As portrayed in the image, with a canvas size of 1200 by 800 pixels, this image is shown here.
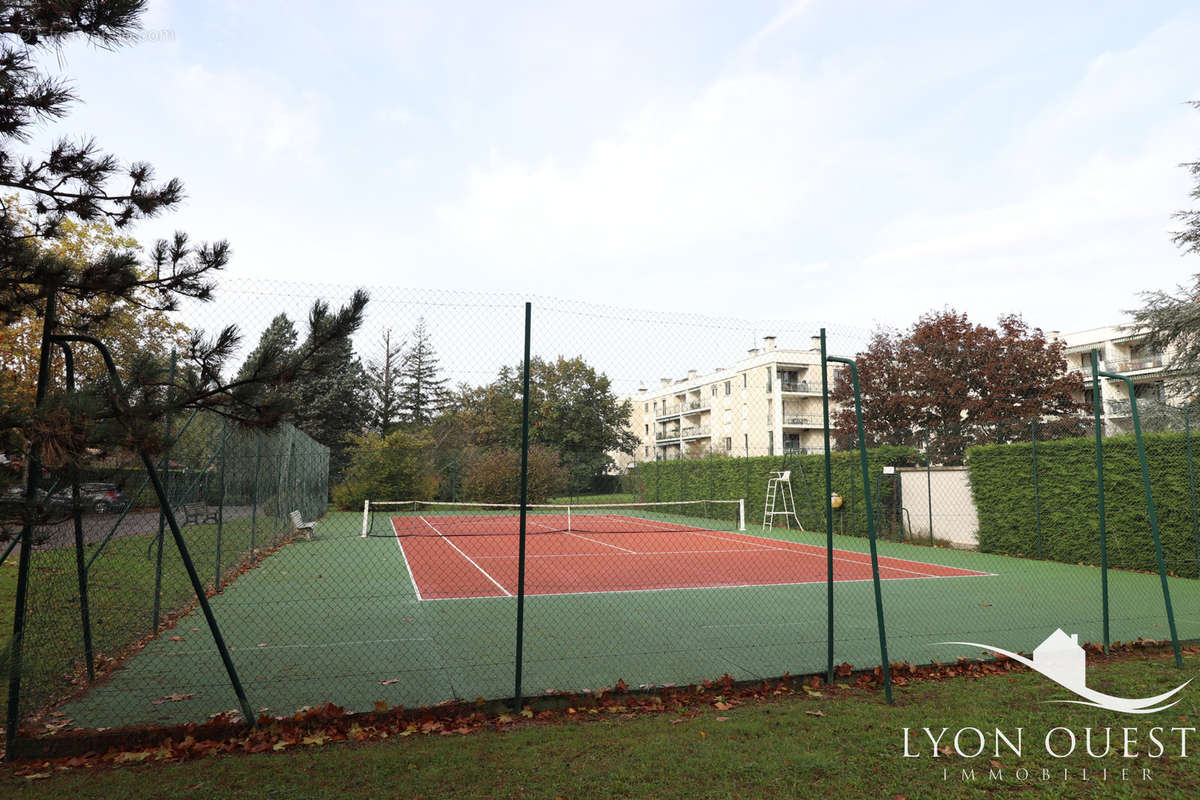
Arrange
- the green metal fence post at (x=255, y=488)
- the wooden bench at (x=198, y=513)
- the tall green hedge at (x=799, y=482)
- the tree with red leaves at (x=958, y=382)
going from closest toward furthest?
the wooden bench at (x=198, y=513), the green metal fence post at (x=255, y=488), the tall green hedge at (x=799, y=482), the tree with red leaves at (x=958, y=382)

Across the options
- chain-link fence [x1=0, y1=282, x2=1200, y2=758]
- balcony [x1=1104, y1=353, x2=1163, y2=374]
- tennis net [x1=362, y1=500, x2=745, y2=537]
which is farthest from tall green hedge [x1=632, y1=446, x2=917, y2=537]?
balcony [x1=1104, y1=353, x2=1163, y2=374]

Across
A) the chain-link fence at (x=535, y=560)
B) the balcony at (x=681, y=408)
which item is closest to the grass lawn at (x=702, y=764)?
the chain-link fence at (x=535, y=560)

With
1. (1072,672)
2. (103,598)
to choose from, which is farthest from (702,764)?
(103,598)

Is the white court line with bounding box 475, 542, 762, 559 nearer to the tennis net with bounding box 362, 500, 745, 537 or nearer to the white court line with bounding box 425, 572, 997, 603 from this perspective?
the tennis net with bounding box 362, 500, 745, 537

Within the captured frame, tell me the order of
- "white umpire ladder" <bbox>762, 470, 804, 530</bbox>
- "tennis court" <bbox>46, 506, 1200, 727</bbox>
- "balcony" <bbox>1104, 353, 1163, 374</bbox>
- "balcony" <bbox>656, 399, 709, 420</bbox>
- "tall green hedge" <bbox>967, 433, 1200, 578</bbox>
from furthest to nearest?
"balcony" <bbox>1104, 353, 1163, 374</bbox>
"white umpire ladder" <bbox>762, 470, 804, 530</bbox>
"balcony" <bbox>656, 399, 709, 420</bbox>
"tall green hedge" <bbox>967, 433, 1200, 578</bbox>
"tennis court" <bbox>46, 506, 1200, 727</bbox>

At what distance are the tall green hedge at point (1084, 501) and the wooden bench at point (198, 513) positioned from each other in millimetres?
13859

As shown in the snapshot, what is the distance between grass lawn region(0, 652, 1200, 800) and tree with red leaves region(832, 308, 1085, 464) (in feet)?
82.7

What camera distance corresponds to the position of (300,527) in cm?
1521

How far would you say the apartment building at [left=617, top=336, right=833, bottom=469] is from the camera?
6.70m

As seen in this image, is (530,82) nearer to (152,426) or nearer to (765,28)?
(765,28)

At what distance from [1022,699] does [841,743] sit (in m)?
1.56

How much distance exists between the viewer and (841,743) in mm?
3662

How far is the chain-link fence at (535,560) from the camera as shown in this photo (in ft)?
15.1

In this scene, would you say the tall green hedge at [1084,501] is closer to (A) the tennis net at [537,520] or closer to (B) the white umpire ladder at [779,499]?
(B) the white umpire ladder at [779,499]
